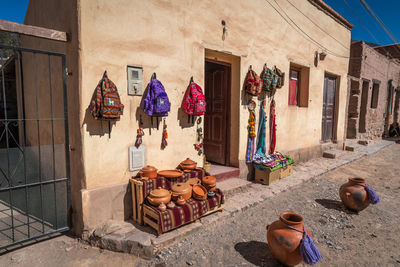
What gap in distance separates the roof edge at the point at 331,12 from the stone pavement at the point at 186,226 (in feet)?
15.5

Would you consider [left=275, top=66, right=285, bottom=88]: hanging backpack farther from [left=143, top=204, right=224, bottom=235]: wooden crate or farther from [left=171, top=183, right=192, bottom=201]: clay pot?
[left=143, top=204, right=224, bottom=235]: wooden crate

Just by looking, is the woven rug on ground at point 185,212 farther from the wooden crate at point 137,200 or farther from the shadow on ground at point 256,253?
the shadow on ground at point 256,253

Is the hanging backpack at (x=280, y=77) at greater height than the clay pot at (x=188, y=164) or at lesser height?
greater

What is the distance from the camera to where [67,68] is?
3.06m

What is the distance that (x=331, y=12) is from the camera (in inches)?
279

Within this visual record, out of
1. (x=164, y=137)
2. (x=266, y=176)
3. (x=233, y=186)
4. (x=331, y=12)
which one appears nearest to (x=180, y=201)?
(x=164, y=137)

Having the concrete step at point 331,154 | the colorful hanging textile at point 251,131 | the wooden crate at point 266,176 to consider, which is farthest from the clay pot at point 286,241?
the concrete step at point 331,154

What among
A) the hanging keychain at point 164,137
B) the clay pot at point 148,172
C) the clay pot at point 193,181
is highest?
the hanging keychain at point 164,137

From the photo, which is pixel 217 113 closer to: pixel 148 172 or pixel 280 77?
pixel 280 77

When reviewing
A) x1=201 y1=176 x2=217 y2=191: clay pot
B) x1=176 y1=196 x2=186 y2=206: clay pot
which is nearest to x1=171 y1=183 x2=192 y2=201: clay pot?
x1=176 y1=196 x2=186 y2=206: clay pot

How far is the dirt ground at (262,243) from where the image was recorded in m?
2.67

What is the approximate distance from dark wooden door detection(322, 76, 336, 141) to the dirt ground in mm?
3812

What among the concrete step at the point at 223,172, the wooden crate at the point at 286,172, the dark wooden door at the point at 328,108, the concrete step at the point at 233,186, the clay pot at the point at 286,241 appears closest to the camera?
the clay pot at the point at 286,241

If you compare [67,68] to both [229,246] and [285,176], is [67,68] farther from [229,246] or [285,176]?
[285,176]
